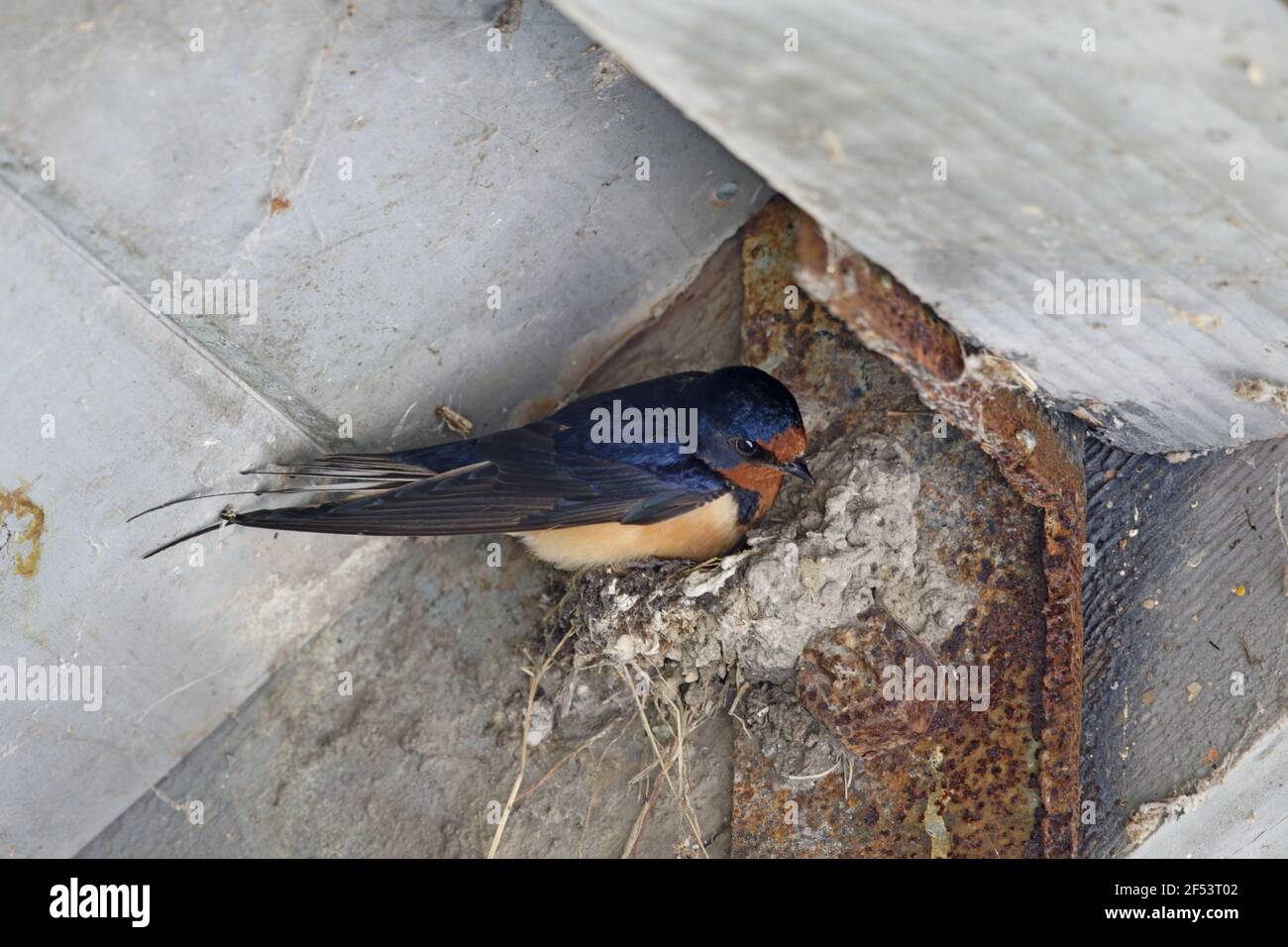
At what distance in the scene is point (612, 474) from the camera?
259 centimetres

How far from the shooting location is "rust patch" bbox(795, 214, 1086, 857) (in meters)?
1.77

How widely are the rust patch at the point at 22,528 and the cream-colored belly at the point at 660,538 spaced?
3.36ft

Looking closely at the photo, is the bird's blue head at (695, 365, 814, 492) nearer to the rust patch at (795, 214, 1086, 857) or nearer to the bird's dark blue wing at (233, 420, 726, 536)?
the bird's dark blue wing at (233, 420, 726, 536)

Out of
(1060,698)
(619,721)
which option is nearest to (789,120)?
(1060,698)

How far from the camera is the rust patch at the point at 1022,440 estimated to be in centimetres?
177

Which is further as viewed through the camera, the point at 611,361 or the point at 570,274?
the point at 611,361

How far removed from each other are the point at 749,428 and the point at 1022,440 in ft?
1.89

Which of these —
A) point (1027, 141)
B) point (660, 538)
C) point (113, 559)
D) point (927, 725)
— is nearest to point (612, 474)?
point (660, 538)

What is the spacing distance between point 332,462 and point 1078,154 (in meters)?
1.55

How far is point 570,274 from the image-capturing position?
101 inches

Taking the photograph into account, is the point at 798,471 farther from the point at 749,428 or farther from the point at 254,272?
the point at 254,272

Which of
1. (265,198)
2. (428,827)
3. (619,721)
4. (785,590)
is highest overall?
(265,198)

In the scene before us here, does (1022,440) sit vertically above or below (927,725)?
above

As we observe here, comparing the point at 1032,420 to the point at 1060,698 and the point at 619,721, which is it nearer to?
the point at 1060,698
